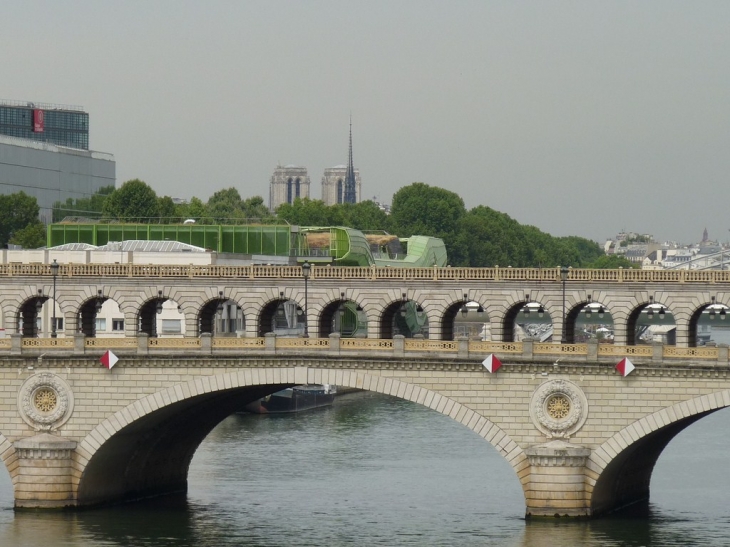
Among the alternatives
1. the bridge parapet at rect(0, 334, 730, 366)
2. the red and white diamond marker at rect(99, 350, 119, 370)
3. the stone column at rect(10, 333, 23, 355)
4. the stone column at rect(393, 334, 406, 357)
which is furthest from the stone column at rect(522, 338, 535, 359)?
the stone column at rect(10, 333, 23, 355)

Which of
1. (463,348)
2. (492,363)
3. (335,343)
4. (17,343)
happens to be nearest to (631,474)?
(492,363)

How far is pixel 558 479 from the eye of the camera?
84812mm

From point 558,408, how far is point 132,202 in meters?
108

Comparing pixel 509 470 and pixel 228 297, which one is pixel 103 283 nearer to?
pixel 228 297

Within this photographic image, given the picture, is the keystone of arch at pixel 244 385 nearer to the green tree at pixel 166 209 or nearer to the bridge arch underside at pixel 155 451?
the bridge arch underside at pixel 155 451

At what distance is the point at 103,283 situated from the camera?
310ft

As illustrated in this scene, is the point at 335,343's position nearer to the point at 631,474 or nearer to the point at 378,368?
the point at 378,368

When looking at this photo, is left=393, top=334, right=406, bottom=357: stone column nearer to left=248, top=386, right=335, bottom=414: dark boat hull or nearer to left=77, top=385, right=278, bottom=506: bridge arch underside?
left=77, top=385, right=278, bottom=506: bridge arch underside

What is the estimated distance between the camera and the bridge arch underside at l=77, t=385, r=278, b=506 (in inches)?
3622

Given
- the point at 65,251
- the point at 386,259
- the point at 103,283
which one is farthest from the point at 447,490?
the point at 386,259

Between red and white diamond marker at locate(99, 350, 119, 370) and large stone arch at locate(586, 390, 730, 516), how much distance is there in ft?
78.3

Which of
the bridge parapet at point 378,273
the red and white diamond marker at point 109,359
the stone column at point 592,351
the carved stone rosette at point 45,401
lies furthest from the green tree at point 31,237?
the stone column at point 592,351

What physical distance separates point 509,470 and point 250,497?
58.4 feet

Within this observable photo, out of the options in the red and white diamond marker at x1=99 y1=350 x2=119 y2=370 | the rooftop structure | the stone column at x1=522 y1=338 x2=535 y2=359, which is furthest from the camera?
the rooftop structure
